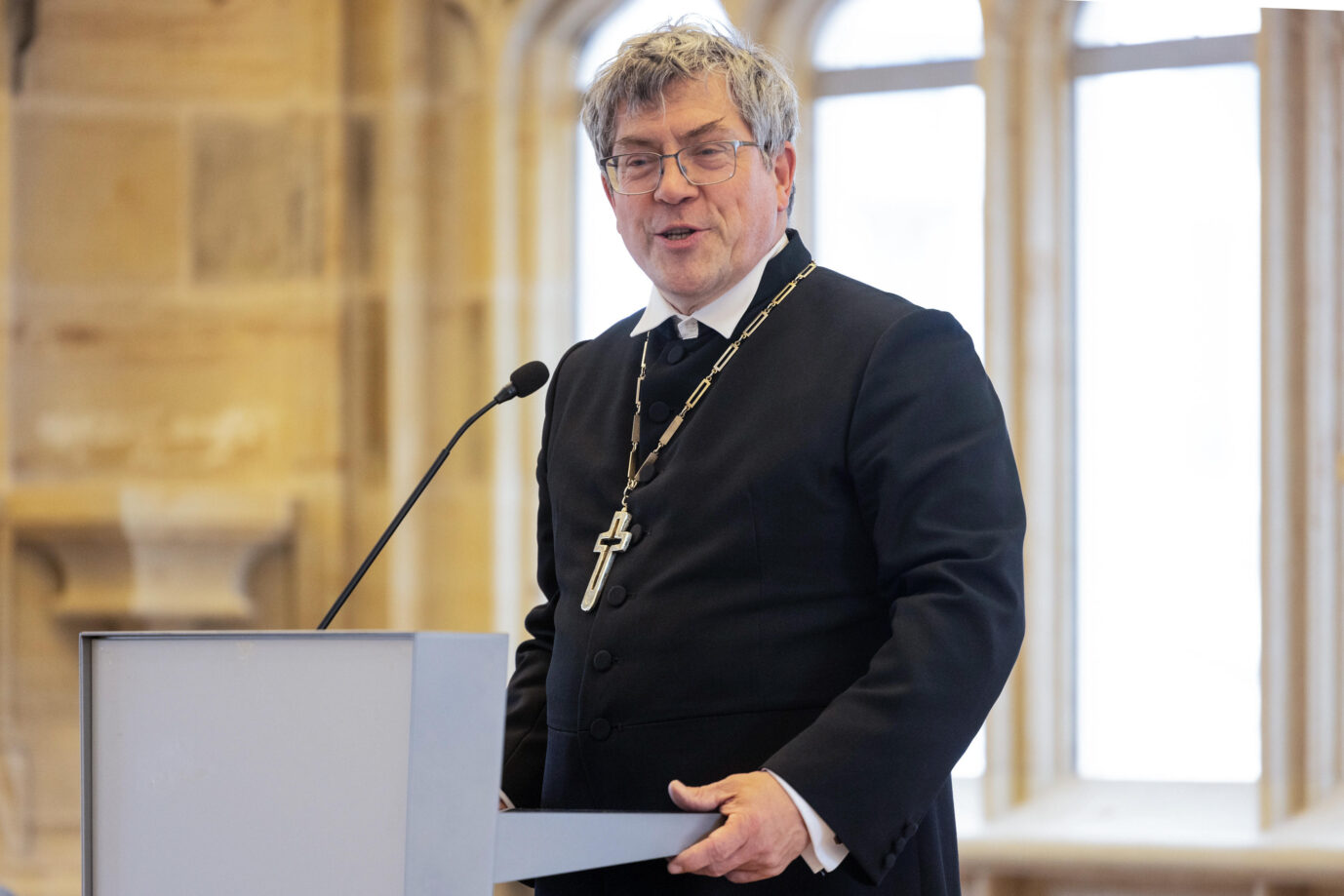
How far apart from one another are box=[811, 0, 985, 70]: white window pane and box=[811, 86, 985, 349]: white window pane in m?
0.09

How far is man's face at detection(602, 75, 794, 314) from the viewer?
152 cm

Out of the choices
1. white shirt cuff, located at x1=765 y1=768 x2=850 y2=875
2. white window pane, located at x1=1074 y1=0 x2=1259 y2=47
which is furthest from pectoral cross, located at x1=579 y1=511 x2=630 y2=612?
white window pane, located at x1=1074 y1=0 x2=1259 y2=47

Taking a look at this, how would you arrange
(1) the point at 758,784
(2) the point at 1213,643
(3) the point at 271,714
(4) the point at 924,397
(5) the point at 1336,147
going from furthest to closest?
(2) the point at 1213,643, (5) the point at 1336,147, (4) the point at 924,397, (1) the point at 758,784, (3) the point at 271,714

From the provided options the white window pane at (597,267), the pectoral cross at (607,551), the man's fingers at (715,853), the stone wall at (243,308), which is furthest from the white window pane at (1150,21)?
the man's fingers at (715,853)

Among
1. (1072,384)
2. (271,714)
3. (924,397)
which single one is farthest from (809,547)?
(1072,384)

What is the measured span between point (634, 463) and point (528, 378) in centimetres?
15

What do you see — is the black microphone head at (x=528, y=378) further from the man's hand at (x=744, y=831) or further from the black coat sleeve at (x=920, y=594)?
the man's hand at (x=744, y=831)

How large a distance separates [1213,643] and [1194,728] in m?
0.20

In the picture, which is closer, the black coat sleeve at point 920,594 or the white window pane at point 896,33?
the black coat sleeve at point 920,594

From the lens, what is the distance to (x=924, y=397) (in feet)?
4.68

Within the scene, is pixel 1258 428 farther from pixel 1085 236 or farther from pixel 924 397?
pixel 924 397

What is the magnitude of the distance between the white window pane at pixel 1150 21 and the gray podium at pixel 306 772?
116 inches

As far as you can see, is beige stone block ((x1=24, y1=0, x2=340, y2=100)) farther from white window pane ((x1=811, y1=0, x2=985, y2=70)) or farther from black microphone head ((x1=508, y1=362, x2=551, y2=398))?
black microphone head ((x1=508, y1=362, x2=551, y2=398))

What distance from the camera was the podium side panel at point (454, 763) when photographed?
97 centimetres
